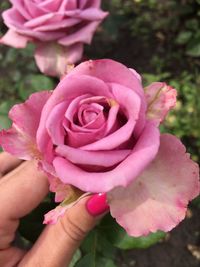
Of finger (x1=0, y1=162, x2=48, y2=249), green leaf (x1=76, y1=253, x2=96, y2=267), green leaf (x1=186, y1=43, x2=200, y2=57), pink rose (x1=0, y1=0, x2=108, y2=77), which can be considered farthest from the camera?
green leaf (x1=186, y1=43, x2=200, y2=57)

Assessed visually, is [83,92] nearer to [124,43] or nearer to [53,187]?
[53,187]

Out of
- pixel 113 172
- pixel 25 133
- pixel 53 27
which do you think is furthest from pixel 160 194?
pixel 53 27

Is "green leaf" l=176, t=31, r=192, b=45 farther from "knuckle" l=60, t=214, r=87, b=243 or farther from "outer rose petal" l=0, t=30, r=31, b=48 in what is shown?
"knuckle" l=60, t=214, r=87, b=243

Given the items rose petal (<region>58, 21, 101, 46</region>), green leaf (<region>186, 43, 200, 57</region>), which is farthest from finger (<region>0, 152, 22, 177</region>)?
green leaf (<region>186, 43, 200, 57</region>)

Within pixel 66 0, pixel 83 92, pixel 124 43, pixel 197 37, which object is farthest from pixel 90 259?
pixel 124 43

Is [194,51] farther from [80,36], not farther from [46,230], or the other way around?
[46,230]

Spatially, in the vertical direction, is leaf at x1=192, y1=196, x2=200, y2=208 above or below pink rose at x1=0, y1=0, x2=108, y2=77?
below

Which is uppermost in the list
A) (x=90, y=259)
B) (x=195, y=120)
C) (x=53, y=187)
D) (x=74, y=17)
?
(x=53, y=187)

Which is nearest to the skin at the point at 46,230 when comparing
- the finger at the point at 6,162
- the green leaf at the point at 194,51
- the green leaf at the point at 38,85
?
the finger at the point at 6,162
